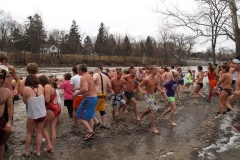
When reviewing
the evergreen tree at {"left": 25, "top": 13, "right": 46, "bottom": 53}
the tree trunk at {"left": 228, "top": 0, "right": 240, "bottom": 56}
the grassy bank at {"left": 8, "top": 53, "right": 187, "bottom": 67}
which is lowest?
the grassy bank at {"left": 8, "top": 53, "right": 187, "bottom": 67}

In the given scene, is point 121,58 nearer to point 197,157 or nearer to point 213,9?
point 213,9

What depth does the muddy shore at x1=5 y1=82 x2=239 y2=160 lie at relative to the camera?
515cm

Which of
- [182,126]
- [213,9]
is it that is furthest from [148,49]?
[182,126]

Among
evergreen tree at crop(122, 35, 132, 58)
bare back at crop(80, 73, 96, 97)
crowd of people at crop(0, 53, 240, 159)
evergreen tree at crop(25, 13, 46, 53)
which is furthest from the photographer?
evergreen tree at crop(122, 35, 132, 58)

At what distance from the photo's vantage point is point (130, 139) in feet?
20.3

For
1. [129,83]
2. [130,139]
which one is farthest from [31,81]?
[129,83]

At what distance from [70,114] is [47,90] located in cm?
339

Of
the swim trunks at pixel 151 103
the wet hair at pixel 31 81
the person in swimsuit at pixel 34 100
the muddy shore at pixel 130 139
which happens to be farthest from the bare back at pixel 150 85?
the wet hair at pixel 31 81

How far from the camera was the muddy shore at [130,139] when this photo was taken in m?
5.15

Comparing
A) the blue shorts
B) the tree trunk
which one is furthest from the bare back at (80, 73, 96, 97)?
the tree trunk

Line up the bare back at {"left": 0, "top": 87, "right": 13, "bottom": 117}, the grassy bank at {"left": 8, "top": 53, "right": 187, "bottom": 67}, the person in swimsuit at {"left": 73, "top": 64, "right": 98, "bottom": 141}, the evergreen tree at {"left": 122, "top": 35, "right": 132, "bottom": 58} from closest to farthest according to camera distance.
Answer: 1. the bare back at {"left": 0, "top": 87, "right": 13, "bottom": 117}
2. the person in swimsuit at {"left": 73, "top": 64, "right": 98, "bottom": 141}
3. the grassy bank at {"left": 8, "top": 53, "right": 187, "bottom": 67}
4. the evergreen tree at {"left": 122, "top": 35, "right": 132, "bottom": 58}

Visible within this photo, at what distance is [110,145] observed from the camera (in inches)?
226

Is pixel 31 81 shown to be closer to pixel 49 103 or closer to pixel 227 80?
pixel 49 103

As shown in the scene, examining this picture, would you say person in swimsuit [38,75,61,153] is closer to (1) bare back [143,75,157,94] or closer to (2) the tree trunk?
(1) bare back [143,75,157,94]
